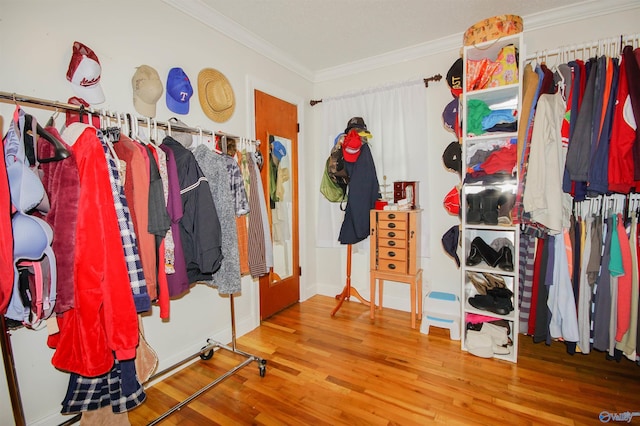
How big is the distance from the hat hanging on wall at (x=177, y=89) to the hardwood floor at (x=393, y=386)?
1.86 meters

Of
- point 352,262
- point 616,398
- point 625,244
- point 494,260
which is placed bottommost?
point 616,398

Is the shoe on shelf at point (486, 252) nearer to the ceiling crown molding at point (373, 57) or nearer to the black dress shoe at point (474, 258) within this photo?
the black dress shoe at point (474, 258)

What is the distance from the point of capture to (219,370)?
82.5 inches

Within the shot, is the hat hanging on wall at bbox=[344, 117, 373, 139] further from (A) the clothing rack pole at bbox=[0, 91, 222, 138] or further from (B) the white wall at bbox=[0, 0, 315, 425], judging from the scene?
(A) the clothing rack pole at bbox=[0, 91, 222, 138]

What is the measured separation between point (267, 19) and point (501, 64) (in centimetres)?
179

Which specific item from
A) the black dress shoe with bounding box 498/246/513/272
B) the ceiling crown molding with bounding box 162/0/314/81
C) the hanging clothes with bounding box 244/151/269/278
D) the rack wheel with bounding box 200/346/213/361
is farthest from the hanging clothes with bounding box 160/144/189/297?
the black dress shoe with bounding box 498/246/513/272

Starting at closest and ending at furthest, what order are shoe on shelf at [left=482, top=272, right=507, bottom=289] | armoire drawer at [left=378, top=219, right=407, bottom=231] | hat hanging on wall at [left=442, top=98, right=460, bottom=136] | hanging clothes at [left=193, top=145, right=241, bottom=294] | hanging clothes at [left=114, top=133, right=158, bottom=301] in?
hanging clothes at [left=114, top=133, right=158, bottom=301] → hanging clothes at [left=193, top=145, right=241, bottom=294] → shoe on shelf at [left=482, top=272, right=507, bottom=289] → hat hanging on wall at [left=442, top=98, right=460, bottom=136] → armoire drawer at [left=378, top=219, right=407, bottom=231]

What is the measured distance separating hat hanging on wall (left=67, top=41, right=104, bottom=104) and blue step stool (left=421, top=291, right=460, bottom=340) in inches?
112

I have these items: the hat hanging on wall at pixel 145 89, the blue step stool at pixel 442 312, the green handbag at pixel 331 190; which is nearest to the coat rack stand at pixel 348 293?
the green handbag at pixel 331 190

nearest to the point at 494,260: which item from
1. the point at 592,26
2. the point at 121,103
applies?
the point at 592,26

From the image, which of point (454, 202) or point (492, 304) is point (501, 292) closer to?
point (492, 304)

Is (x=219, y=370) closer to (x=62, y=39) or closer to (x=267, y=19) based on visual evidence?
(x=62, y=39)

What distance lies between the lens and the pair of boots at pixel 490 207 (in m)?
2.17

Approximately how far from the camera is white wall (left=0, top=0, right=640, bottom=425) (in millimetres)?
1431
